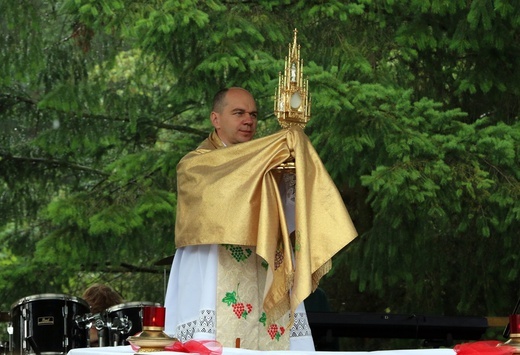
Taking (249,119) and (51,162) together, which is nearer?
(249,119)

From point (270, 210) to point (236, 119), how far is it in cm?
85

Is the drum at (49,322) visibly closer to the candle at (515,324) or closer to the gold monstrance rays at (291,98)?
the gold monstrance rays at (291,98)

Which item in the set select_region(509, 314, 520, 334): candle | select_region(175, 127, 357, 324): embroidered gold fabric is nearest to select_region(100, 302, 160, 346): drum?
select_region(175, 127, 357, 324): embroidered gold fabric

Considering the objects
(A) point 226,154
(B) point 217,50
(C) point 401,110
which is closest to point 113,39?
(B) point 217,50

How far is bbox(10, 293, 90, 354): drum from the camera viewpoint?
9.63 meters

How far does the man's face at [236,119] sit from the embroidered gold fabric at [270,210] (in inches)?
10.8

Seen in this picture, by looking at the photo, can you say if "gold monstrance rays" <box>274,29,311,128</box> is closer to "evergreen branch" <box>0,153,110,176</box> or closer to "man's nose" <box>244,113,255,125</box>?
"man's nose" <box>244,113,255,125</box>

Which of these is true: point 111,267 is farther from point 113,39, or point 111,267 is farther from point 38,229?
point 113,39

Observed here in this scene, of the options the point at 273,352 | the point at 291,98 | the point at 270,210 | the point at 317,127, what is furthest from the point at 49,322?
the point at 273,352

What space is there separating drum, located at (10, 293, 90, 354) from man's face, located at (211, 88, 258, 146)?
3.36 m

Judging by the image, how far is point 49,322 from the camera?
381 inches

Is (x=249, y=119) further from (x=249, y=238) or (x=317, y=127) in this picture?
(x=317, y=127)

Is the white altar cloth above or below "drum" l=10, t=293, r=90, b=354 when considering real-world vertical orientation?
below

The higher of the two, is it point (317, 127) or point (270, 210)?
point (317, 127)
